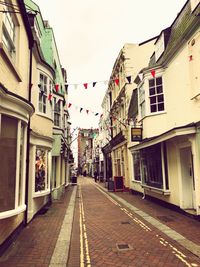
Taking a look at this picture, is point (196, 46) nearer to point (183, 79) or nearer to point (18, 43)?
point (183, 79)

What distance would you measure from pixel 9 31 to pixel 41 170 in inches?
221

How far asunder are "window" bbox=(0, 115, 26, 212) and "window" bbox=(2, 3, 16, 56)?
7.99 ft

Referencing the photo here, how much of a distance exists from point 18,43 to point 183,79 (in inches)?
259

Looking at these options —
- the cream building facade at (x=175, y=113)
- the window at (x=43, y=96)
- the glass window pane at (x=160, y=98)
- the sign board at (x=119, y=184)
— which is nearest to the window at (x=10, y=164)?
the window at (x=43, y=96)

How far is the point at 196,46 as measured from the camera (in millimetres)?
8844

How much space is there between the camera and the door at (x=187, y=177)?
977 cm

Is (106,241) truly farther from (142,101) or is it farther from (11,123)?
(142,101)

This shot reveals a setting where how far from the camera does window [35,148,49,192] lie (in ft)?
31.9

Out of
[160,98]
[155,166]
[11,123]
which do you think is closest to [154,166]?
[155,166]

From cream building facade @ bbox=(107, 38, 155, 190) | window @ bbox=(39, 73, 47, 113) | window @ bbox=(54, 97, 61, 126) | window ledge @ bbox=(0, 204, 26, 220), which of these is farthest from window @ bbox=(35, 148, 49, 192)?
cream building facade @ bbox=(107, 38, 155, 190)

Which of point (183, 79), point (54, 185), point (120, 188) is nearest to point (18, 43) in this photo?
point (183, 79)

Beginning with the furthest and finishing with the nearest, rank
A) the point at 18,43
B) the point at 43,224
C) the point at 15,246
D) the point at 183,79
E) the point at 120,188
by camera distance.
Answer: the point at 120,188 → the point at 183,79 → the point at 43,224 → the point at 18,43 → the point at 15,246

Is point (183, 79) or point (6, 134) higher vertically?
point (183, 79)

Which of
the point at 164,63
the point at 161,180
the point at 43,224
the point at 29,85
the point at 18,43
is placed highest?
the point at 164,63
